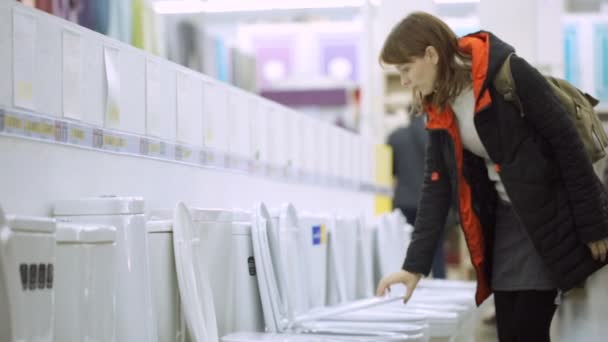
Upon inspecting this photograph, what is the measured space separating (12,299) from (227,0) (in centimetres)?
844

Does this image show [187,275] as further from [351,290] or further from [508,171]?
[351,290]

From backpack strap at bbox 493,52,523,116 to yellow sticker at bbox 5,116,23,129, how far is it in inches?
49.3

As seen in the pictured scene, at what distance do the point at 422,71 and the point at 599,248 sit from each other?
687 millimetres

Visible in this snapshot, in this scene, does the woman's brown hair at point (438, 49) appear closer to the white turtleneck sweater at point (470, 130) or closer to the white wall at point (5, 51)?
the white turtleneck sweater at point (470, 130)

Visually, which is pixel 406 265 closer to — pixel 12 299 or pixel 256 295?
pixel 256 295

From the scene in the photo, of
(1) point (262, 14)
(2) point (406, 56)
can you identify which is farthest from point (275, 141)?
(1) point (262, 14)

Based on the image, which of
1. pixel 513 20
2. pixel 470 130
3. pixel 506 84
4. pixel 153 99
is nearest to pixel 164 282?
pixel 153 99

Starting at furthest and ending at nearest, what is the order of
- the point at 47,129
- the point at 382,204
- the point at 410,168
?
Result: the point at 382,204 → the point at 410,168 → the point at 47,129

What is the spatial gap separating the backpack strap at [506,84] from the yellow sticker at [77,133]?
115 cm

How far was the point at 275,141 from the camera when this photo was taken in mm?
4285

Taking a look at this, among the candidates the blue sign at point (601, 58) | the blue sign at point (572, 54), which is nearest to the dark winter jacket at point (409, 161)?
the blue sign at point (572, 54)

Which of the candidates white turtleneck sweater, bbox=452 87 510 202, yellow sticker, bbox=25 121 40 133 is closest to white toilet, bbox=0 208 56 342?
yellow sticker, bbox=25 121 40 133

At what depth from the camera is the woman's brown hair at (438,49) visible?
98.2 inches

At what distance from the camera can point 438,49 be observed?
2.49m
